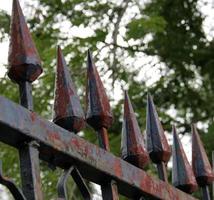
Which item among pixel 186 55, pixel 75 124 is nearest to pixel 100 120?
pixel 75 124

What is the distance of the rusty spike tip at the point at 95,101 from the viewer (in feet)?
5.19

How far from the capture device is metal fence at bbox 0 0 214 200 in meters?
1.24

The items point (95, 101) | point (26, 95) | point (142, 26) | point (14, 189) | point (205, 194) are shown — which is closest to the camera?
point (14, 189)

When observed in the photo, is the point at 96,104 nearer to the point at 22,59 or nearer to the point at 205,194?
the point at 22,59

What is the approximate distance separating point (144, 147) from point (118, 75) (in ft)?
18.1

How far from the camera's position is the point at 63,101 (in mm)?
1464

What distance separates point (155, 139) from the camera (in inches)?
71.6

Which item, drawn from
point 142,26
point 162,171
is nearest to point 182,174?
point 162,171

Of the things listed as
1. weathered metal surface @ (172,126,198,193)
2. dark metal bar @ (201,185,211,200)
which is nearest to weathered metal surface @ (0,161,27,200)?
weathered metal surface @ (172,126,198,193)

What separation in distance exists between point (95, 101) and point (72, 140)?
242 mm

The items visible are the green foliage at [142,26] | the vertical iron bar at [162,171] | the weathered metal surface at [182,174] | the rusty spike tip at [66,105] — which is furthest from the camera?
the green foliage at [142,26]

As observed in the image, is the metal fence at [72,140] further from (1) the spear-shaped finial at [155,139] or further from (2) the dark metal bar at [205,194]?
(2) the dark metal bar at [205,194]

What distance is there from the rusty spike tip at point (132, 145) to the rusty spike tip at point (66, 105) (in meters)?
0.22

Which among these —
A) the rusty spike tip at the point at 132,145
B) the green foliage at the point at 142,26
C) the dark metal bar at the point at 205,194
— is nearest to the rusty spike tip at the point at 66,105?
the rusty spike tip at the point at 132,145
